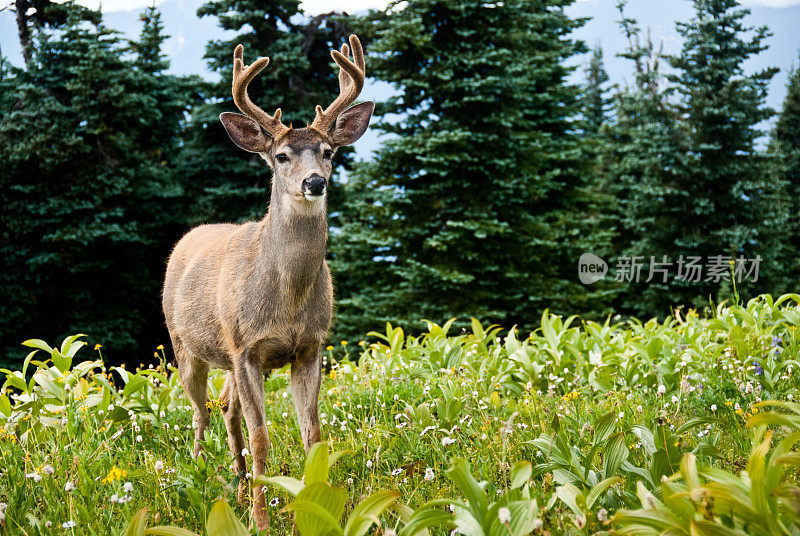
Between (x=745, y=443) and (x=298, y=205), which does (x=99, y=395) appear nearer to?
(x=298, y=205)

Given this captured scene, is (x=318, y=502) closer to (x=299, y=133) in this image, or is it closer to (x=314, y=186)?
(x=314, y=186)

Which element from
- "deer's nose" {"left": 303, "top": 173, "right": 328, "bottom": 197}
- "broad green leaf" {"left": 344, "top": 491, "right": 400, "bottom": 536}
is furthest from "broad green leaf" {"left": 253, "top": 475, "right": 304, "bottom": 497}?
"deer's nose" {"left": 303, "top": 173, "right": 328, "bottom": 197}

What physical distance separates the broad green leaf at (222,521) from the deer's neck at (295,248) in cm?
157

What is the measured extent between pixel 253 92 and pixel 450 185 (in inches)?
316

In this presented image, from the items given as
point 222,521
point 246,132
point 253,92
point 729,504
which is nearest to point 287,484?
point 222,521

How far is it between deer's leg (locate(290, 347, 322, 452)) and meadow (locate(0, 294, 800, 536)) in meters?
0.27

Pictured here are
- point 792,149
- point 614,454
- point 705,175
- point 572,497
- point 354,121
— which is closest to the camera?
point 572,497

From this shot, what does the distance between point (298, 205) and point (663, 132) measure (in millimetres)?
22697

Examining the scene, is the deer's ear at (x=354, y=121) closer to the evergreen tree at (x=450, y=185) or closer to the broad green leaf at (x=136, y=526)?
the broad green leaf at (x=136, y=526)

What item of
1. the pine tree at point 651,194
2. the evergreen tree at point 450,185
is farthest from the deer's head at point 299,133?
the pine tree at point 651,194

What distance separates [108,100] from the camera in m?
19.8

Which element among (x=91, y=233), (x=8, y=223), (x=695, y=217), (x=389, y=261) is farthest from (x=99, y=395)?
(x=695, y=217)

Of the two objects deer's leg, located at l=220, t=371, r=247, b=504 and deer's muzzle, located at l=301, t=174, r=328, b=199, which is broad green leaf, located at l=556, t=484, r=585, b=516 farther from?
deer's leg, located at l=220, t=371, r=247, b=504

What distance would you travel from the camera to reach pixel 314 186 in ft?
12.0
